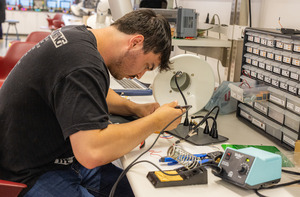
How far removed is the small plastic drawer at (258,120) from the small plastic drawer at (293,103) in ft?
0.56

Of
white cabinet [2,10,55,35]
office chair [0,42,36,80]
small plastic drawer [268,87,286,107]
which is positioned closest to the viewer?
small plastic drawer [268,87,286,107]

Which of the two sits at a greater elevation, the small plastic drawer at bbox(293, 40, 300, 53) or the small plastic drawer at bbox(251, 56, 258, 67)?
the small plastic drawer at bbox(293, 40, 300, 53)

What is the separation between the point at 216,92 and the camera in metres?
1.68

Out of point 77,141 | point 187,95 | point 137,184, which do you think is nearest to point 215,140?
point 187,95

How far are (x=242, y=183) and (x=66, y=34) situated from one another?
0.68m

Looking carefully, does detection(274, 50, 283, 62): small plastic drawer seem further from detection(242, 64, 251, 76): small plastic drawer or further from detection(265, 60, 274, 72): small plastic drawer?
detection(242, 64, 251, 76): small plastic drawer

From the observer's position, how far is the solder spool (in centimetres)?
99

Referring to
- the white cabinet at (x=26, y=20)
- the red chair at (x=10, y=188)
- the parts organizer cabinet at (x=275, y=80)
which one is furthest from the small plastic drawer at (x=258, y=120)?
the white cabinet at (x=26, y=20)

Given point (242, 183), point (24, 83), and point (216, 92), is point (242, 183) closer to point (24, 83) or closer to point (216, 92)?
point (24, 83)

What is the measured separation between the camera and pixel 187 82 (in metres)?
1.54

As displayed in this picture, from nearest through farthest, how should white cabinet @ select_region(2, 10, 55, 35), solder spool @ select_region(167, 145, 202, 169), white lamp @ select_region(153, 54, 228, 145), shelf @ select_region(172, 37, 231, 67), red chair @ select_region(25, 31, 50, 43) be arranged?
solder spool @ select_region(167, 145, 202, 169) < white lamp @ select_region(153, 54, 228, 145) < shelf @ select_region(172, 37, 231, 67) < red chair @ select_region(25, 31, 50, 43) < white cabinet @ select_region(2, 10, 55, 35)

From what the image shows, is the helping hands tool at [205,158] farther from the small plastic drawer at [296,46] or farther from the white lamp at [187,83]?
the small plastic drawer at [296,46]

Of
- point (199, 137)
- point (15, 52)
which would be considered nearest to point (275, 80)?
point (199, 137)

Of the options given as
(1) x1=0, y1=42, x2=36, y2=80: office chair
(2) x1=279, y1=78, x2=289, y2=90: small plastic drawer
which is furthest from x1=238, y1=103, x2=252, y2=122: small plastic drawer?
(1) x1=0, y1=42, x2=36, y2=80: office chair
